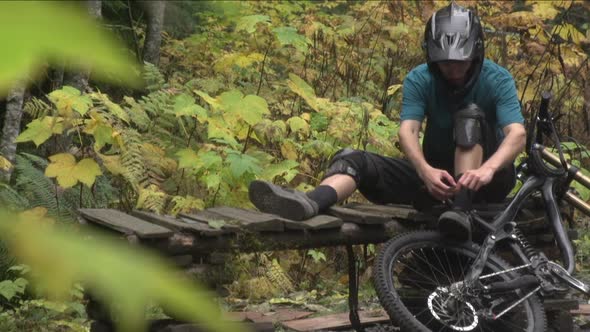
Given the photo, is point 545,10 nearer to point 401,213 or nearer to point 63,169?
point 401,213

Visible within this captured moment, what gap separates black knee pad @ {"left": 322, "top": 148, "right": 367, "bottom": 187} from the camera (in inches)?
188

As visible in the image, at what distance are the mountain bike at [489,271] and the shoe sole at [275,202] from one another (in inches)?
19.1

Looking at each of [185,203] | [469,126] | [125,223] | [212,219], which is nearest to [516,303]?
[469,126]

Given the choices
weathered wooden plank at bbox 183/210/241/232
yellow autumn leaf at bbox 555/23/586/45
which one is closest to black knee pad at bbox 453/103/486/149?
weathered wooden plank at bbox 183/210/241/232

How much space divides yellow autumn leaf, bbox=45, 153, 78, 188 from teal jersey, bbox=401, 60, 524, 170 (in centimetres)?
223

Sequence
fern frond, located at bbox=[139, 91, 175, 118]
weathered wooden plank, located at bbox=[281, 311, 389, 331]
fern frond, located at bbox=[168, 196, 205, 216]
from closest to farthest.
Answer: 1. weathered wooden plank, located at bbox=[281, 311, 389, 331]
2. fern frond, located at bbox=[168, 196, 205, 216]
3. fern frond, located at bbox=[139, 91, 175, 118]

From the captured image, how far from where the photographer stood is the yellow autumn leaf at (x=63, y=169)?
5.34m

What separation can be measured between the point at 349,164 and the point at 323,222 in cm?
71

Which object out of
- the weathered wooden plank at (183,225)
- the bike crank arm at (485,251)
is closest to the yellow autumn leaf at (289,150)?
the bike crank arm at (485,251)

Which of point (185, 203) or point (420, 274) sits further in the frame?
point (185, 203)

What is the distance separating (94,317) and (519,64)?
18.1ft

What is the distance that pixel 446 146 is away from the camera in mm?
4816

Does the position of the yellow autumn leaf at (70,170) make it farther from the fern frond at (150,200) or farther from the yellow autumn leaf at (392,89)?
the yellow autumn leaf at (392,89)

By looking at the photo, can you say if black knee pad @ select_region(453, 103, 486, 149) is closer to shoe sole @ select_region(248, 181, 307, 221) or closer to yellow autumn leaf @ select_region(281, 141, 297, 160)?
shoe sole @ select_region(248, 181, 307, 221)
